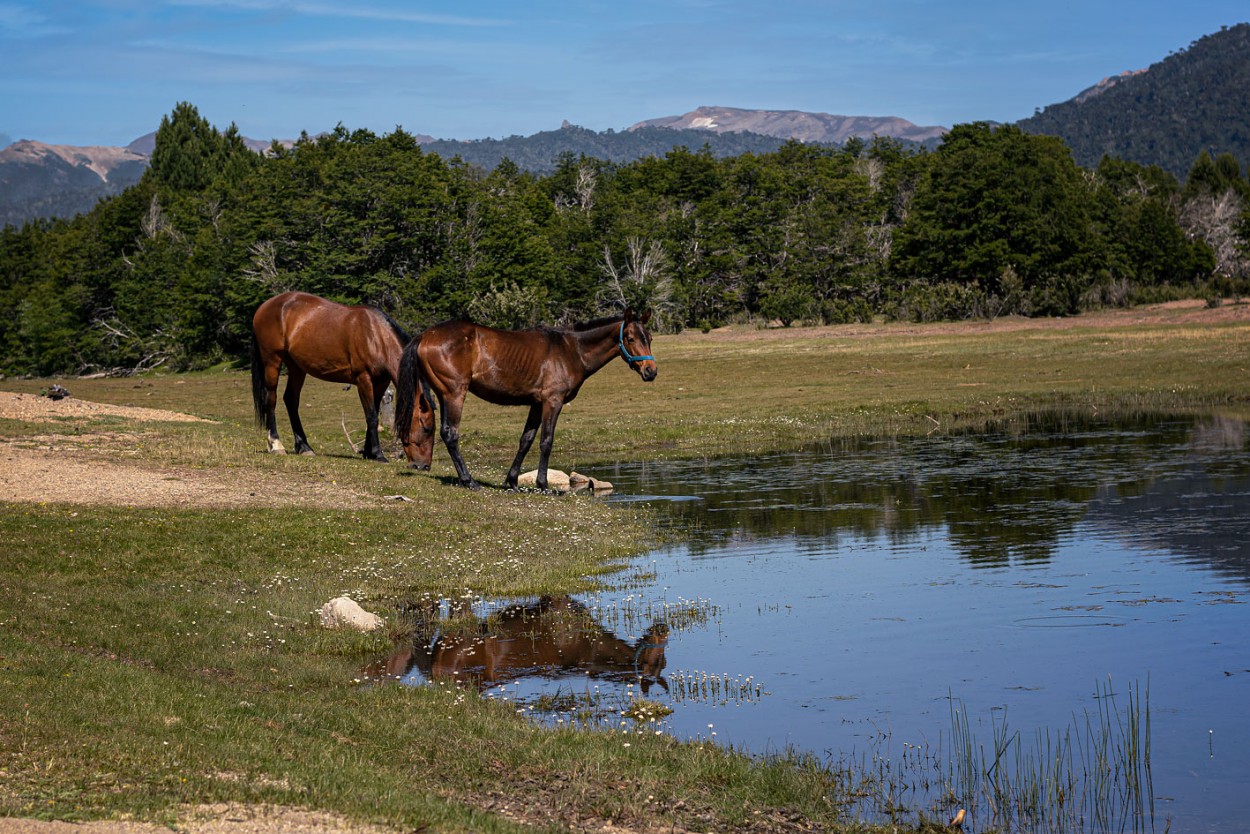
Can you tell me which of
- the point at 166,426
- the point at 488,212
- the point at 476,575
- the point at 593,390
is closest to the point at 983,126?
the point at 488,212

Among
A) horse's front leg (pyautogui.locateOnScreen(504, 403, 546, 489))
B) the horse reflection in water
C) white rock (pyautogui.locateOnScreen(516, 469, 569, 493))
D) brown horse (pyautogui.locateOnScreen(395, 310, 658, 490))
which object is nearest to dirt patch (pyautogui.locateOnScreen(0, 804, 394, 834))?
the horse reflection in water

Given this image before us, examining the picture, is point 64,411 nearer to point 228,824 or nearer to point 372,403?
point 372,403

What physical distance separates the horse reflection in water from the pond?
4 cm

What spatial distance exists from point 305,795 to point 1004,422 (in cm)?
2932

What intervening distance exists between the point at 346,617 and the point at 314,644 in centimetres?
72

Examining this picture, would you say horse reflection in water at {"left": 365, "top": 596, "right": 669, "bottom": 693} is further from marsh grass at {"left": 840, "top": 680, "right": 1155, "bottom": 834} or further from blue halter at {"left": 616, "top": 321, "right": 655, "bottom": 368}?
blue halter at {"left": 616, "top": 321, "right": 655, "bottom": 368}

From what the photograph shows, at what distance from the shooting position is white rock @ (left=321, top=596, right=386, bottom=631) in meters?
13.2

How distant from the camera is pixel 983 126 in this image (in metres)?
99.8

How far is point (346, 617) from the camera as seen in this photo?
13258mm

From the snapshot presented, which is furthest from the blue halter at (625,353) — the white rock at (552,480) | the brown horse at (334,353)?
the brown horse at (334,353)

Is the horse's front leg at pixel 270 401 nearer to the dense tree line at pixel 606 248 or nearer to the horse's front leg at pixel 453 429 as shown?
the horse's front leg at pixel 453 429

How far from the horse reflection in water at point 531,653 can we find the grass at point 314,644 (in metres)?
0.55

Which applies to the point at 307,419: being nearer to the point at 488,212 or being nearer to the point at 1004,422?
the point at 1004,422

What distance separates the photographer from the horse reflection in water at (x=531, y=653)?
12.0 meters
